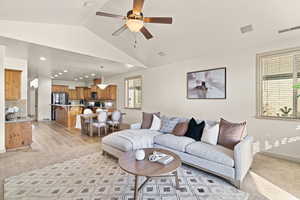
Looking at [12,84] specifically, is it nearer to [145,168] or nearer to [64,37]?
[64,37]

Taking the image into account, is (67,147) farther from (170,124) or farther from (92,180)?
(170,124)

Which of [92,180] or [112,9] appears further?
[112,9]

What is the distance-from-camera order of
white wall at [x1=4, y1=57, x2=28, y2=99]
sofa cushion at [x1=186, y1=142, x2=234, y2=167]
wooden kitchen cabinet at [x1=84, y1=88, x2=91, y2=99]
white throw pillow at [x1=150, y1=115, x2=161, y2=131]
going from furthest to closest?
1. wooden kitchen cabinet at [x1=84, y1=88, x2=91, y2=99]
2. white wall at [x1=4, y1=57, x2=28, y2=99]
3. white throw pillow at [x1=150, y1=115, x2=161, y2=131]
4. sofa cushion at [x1=186, y1=142, x2=234, y2=167]

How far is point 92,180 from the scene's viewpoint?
2480mm

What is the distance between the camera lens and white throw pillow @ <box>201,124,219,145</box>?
296cm

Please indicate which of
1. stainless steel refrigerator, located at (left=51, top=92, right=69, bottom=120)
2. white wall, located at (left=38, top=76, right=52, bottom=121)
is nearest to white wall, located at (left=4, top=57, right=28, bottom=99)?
white wall, located at (left=38, top=76, right=52, bottom=121)

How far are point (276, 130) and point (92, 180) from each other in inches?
159

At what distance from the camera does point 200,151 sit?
2.73m

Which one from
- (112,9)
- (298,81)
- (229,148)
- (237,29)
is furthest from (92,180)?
(298,81)

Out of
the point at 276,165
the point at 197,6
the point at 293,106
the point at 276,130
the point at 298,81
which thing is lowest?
the point at 276,165

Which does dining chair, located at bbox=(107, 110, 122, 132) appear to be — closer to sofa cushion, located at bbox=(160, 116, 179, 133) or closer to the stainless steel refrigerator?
sofa cushion, located at bbox=(160, 116, 179, 133)

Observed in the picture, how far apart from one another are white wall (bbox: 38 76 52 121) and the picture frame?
8416mm

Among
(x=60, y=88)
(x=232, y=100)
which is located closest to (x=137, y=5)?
(x=232, y=100)

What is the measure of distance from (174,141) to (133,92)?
4.95 metres
